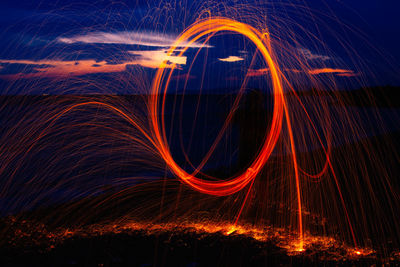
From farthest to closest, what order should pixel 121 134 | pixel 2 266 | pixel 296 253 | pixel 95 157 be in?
pixel 121 134 < pixel 95 157 < pixel 296 253 < pixel 2 266

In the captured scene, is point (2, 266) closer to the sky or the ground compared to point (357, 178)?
closer to the ground

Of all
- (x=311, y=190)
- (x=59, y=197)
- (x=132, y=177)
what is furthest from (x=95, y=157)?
(x=311, y=190)

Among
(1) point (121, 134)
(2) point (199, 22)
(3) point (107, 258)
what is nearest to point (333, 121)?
(1) point (121, 134)

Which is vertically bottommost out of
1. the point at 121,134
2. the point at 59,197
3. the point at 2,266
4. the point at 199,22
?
the point at 2,266

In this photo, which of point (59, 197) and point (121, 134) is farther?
point (121, 134)

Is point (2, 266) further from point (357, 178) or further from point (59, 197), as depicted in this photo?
point (357, 178)

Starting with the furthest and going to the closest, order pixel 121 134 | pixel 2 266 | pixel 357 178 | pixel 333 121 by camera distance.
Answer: pixel 333 121 < pixel 121 134 < pixel 357 178 < pixel 2 266

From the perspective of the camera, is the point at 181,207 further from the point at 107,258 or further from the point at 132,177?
the point at 132,177

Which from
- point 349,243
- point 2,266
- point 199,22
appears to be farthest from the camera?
point 199,22

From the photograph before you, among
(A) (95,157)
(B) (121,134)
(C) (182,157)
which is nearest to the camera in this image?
(A) (95,157)
